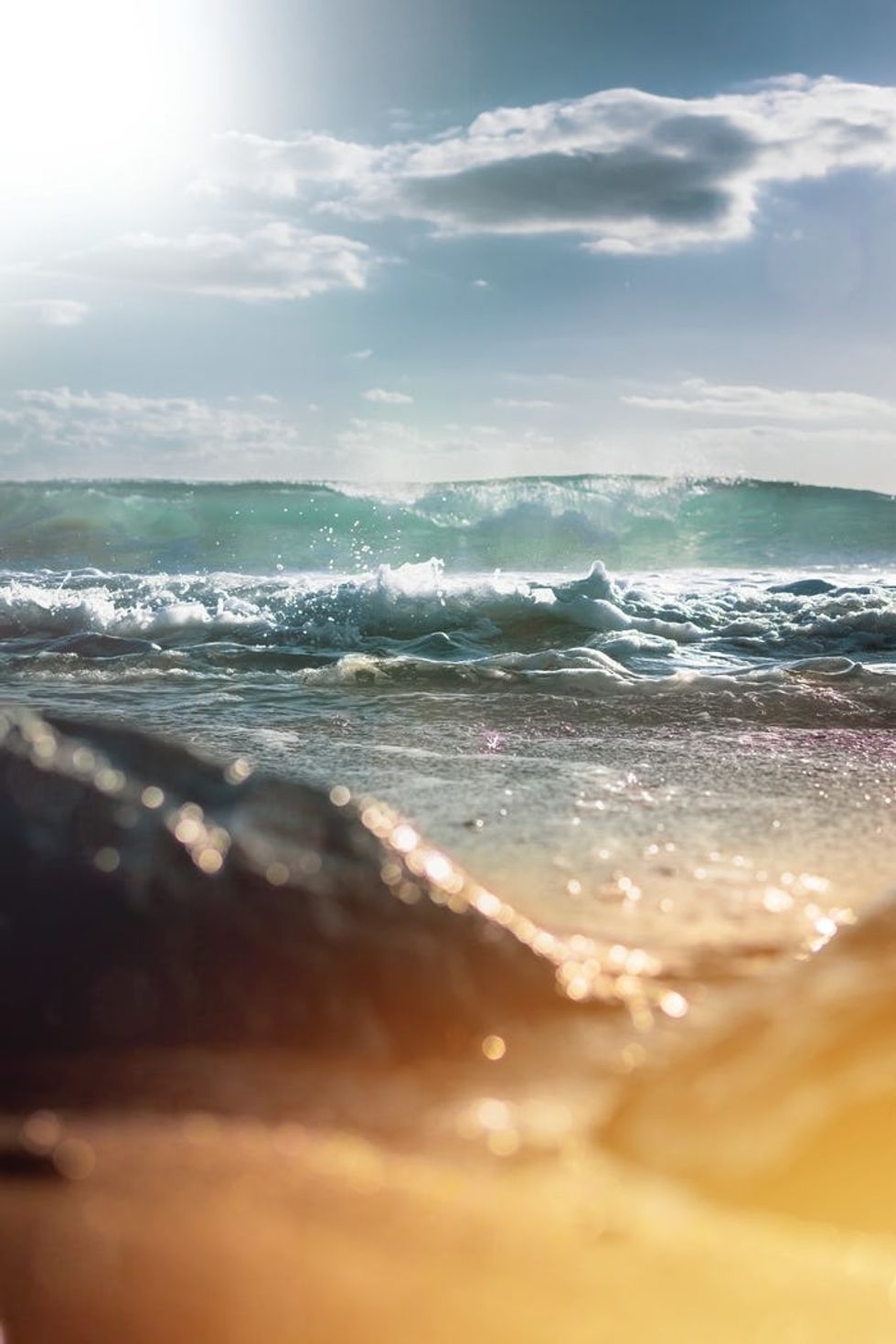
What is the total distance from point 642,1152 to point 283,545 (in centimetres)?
1776

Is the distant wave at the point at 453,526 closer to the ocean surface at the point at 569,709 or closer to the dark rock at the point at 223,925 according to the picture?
the ocean surface at the point at 569,709

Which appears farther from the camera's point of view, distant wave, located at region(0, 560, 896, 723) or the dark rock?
distant wave, located at region(0, 560, 896, 723)

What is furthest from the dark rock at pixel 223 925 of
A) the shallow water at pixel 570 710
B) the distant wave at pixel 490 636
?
the distant wave at pixel 490 636

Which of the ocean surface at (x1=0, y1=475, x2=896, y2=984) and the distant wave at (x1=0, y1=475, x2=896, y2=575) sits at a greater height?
the distant wave at (x1=0, y1=475, x2=896, y2=575)

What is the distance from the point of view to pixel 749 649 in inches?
261

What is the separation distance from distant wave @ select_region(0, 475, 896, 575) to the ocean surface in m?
5.08

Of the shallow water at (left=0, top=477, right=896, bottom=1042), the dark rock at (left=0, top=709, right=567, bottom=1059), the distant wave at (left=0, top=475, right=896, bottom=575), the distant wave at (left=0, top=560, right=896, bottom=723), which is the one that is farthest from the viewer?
the distant wave at (left=0, top=475, right=896, bottom=575)

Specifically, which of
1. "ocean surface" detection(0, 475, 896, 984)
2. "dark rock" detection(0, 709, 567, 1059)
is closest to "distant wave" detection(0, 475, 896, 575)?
"ocean surface" detection(0, 475, 896, 984)

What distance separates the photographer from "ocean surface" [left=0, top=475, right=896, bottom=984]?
73.1 inches

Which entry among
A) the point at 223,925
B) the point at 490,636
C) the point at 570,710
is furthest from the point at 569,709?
the point at 490,636

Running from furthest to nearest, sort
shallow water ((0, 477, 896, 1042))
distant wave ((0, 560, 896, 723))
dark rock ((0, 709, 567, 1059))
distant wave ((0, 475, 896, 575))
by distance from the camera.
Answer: distant wave ((0, 475, 896, 575))
distant wave ((0, 560, 896, 723))
shallow water ((0, 477, 896, 1042))
dark rock ((0, 709, 567, 1059))

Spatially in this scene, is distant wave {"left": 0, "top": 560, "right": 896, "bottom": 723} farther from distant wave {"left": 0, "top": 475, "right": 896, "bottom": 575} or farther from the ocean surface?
distant wave {"left": 0, "top": 475, "right": 896, "bottom": 575}

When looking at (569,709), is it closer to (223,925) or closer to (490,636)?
(223,925)

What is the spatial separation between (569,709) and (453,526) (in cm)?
1479
